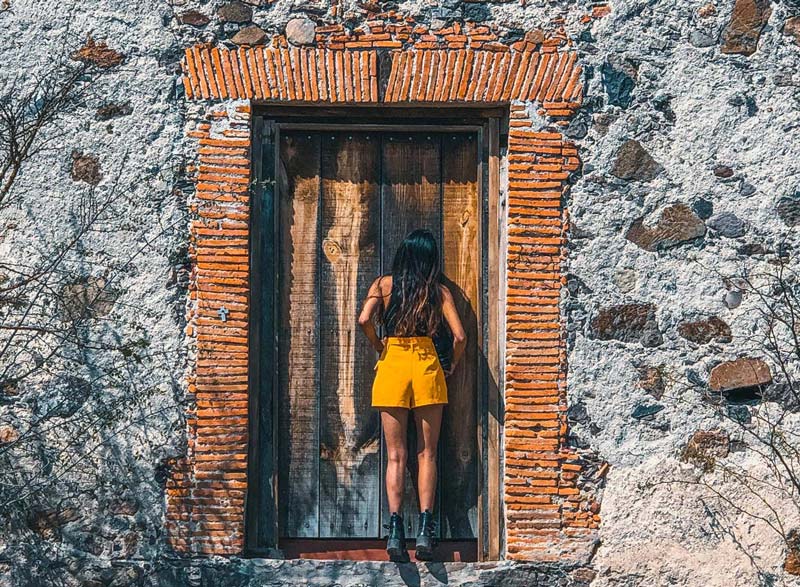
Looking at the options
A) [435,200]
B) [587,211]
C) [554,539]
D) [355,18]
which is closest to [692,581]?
[554,539]

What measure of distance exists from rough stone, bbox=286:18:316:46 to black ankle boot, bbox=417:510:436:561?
227 centimetres

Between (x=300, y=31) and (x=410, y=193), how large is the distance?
934 mm

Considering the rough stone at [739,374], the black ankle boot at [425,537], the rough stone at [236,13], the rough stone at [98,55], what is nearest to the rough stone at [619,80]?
the rough stone at [739,374]

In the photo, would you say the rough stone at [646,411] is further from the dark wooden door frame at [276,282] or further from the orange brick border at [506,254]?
the dark wooden door frame at [276,282]

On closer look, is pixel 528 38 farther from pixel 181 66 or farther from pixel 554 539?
pixel 554 539

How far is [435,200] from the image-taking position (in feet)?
20.2

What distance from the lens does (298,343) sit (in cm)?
614

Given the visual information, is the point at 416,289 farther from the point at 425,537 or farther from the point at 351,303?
the point at 425,537

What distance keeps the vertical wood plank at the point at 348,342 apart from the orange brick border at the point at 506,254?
1.33ft

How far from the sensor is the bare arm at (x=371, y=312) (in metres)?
5.84

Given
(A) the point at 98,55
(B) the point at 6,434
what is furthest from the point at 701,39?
(B) the point at 6,434

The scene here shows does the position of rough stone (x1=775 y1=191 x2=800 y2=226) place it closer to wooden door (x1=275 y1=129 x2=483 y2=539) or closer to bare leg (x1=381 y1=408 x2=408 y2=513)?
wooden door (x1=275 y1=129 x2=483 y2=539)

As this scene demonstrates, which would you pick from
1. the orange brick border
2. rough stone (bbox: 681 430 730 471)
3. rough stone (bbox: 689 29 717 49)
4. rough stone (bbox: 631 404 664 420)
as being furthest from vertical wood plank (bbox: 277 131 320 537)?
rough stone (bbox: 689 29 717 49)

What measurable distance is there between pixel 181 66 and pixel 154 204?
667 mm
